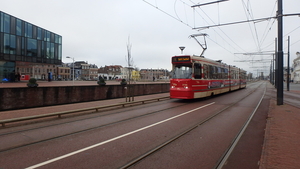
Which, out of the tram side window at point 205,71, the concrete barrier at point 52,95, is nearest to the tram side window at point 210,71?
the tram side window at point 205,71

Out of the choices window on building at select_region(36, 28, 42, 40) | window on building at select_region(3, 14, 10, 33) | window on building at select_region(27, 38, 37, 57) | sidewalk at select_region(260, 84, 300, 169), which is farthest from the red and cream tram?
window on building at select_region(36, 28, 42, 40)

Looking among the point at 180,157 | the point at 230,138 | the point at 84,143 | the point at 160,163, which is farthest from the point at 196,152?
the point at 84,143

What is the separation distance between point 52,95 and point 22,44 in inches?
983

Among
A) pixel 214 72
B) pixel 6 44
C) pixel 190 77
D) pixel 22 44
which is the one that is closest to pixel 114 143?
pixel 190 77

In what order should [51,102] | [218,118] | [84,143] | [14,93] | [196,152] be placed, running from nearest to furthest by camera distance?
[196,152] → [84,143] → [218,118] → [14,93] → [51,102]

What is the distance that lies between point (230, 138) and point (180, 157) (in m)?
2.38

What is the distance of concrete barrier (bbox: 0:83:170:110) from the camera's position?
13383 millimetres

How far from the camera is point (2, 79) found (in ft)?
114

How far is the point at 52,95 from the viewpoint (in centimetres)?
1586

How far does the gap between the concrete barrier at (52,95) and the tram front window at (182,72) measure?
3744 mm

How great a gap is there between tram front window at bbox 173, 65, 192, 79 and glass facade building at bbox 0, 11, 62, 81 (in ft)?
97.0

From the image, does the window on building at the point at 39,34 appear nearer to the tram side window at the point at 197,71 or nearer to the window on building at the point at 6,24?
the window on building at the point at 6,24

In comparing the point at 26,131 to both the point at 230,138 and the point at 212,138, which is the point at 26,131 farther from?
the point at 230,138

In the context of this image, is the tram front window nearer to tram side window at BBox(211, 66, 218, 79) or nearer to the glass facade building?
tram side window at BBox(211, 66, 218, 79)
